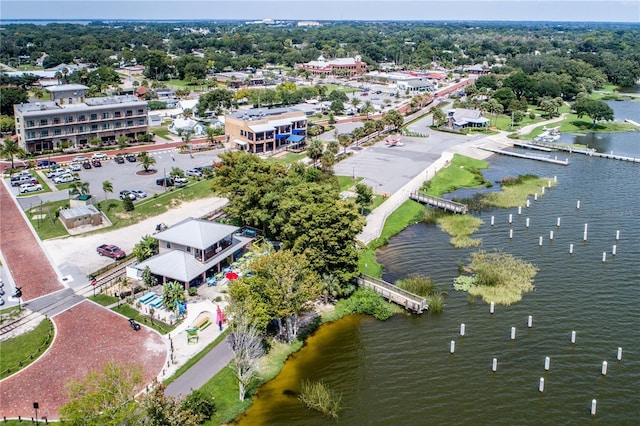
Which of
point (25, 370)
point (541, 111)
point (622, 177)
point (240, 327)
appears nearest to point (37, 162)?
point (25, 370)

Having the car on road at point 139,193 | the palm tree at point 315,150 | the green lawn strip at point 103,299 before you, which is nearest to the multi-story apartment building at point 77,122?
the car on road at point 139,193

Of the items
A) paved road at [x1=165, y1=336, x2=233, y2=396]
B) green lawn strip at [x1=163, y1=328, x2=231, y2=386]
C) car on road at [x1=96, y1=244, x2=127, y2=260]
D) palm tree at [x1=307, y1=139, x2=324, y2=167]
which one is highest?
palm tree at [x1=307, y1=139, x2=324, y2=167]

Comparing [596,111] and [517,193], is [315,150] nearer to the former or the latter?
[517,193]

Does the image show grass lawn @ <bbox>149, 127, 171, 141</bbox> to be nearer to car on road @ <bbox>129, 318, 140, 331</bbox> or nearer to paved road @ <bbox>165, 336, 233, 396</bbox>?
car on road @ <bbox>129, 318, 140, 331</bbox>

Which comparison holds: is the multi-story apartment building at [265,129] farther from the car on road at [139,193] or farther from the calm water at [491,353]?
the calm water at [491,353]

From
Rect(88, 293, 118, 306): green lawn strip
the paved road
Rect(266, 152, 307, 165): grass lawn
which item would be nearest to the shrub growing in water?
the paved road

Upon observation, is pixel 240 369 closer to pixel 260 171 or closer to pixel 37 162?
pixel 260 171
